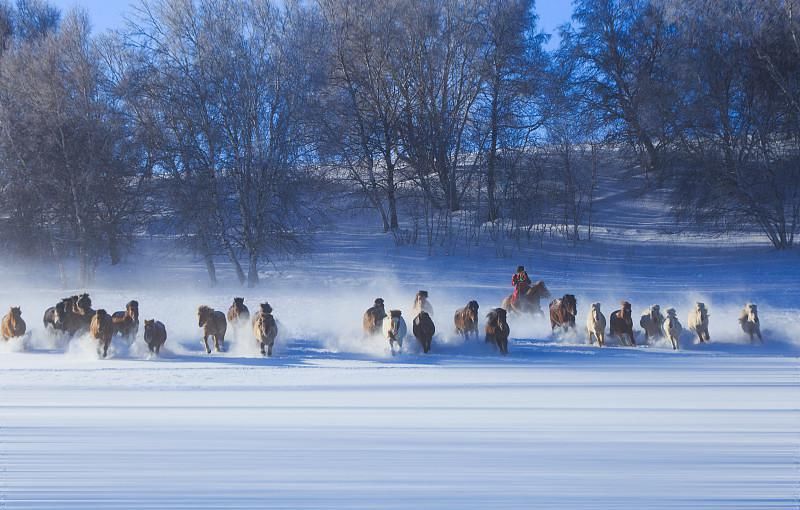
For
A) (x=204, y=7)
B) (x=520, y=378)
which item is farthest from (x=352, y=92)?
(x=520, y=378)

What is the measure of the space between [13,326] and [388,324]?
24.8ft

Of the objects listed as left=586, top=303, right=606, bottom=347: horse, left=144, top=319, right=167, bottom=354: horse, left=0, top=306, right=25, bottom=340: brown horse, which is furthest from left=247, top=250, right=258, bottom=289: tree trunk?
left=586, top=303, right=606, bottom=347: horse

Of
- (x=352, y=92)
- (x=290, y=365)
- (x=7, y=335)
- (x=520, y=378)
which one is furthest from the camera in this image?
(x=352, y=92)

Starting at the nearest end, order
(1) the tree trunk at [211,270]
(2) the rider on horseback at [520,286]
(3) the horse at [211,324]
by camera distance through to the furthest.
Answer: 1. (3) the horse at [211,324]
2. (2) the rider on horseback at [520,286]
3. (1) the tree trunk at [211,270]

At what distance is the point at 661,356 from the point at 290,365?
6594 mm

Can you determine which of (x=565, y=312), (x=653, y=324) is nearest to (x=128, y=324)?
(x=565, y=312)

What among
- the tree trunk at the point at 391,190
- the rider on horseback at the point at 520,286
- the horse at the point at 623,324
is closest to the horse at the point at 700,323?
the horse at the point at 623,324

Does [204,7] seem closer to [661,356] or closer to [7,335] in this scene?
[7,335]

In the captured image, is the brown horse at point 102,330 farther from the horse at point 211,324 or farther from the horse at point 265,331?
the horse at point 265,331

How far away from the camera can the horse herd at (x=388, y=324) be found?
553 inches

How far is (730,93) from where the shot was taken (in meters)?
33.0

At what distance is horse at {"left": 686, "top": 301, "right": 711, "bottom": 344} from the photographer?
15.2 metres

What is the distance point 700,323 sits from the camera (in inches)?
599

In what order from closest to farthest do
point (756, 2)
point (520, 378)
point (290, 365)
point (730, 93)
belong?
point (520, 378) → point (290, 365) → point (756, 2) → point (730, 93)
